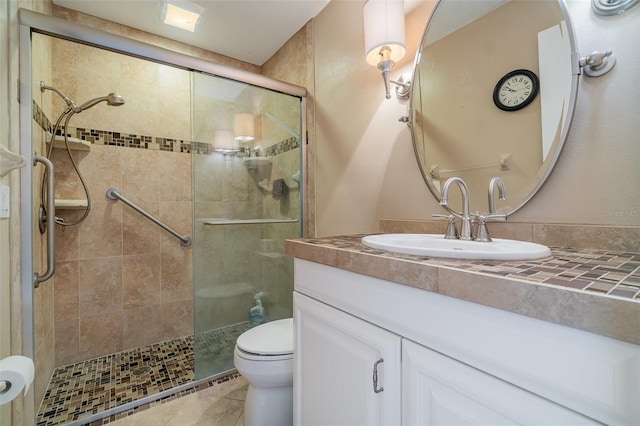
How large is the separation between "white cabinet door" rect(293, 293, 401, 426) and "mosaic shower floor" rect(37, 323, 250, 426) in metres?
0.87

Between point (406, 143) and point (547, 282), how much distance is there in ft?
3.09

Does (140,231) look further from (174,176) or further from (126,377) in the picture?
(126,377)

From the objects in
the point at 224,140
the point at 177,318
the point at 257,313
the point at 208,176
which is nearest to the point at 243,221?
the point at 208,176

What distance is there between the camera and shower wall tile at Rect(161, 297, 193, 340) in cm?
213

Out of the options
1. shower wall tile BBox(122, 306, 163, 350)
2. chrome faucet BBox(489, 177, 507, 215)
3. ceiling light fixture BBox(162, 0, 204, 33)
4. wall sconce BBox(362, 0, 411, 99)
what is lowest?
shower wall tile BBox(122, 306, 163, 350)

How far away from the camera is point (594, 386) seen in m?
0.39

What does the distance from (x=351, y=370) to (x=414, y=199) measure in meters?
0.78

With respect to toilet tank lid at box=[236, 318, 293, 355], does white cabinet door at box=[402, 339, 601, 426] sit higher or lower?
higher

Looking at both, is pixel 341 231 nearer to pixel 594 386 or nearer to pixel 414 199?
pixel 414 199

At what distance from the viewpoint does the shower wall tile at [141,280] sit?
2.00m

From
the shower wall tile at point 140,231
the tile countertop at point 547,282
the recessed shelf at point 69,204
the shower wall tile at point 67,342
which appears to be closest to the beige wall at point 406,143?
the tile countertop at point 547,282

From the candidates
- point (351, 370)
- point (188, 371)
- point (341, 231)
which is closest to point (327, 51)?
point (341, 231)

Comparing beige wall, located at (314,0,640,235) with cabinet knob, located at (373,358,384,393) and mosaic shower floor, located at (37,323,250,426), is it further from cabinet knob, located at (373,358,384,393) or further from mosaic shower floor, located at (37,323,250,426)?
mosaic shower floor, located at (37,323,250,426)

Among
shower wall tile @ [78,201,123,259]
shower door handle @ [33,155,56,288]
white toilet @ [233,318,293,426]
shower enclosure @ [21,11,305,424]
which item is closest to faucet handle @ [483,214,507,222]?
white toilet @ [233,318,293,426]
